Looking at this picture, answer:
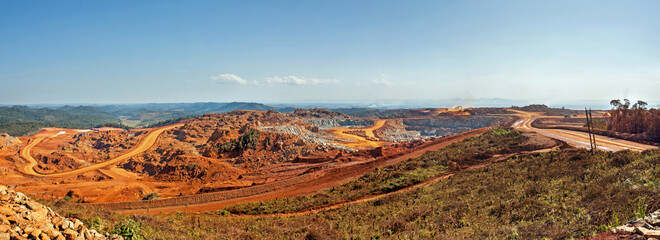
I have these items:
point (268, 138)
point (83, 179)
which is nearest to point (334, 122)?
point (268, 138)

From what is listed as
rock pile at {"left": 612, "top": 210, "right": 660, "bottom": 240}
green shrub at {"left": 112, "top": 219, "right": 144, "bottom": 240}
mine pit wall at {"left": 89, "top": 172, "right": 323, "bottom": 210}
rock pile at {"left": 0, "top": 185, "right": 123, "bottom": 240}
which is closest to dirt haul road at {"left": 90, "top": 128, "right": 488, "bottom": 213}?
mine pit wall at {"left": 89, "top": 172, "right": 323, "bottom": 210}

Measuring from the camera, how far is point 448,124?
6706cm

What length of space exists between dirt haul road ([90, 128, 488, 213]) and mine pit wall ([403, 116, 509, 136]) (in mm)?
42186

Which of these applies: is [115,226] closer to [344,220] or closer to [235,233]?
[235,233]

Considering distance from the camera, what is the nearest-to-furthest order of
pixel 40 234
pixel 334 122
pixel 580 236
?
pixel 40 234, pixel 580 236, pixel 334 122

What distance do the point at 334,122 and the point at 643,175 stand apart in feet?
221

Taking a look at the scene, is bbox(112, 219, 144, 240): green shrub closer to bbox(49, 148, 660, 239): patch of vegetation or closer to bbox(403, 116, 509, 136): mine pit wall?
bbox(49, 148, 660, 239): patch of vegetation

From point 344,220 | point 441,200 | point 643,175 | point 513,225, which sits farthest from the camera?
point 441,200

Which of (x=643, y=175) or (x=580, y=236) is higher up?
(x=643, y=175)

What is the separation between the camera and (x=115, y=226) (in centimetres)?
792

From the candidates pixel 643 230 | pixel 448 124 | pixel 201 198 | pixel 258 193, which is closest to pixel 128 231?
pixel 201 198

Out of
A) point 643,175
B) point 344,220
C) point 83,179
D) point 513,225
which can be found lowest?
point 83,179

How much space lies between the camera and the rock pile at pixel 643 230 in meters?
5.27

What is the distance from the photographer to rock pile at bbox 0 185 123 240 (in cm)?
512
